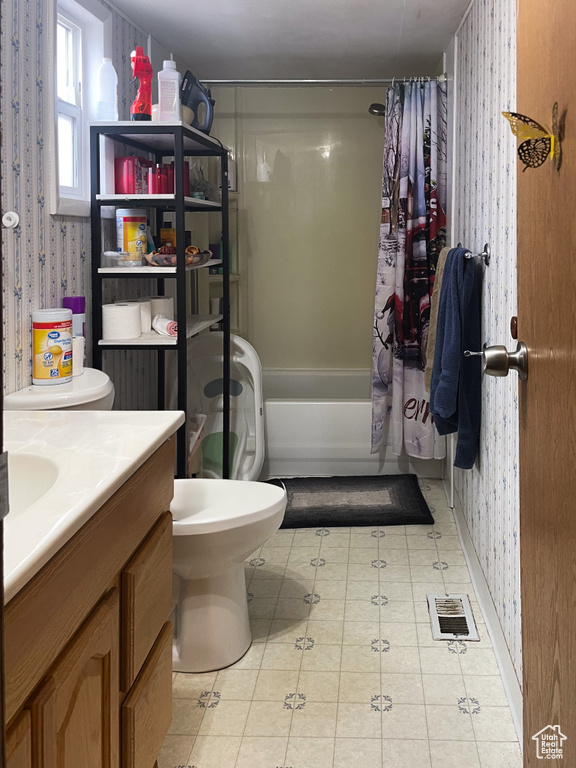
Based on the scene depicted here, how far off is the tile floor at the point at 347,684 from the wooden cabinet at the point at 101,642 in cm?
38

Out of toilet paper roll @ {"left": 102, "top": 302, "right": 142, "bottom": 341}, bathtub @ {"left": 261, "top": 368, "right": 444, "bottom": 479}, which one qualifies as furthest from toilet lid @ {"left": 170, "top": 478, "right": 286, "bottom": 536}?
bathtub @ {"left": 261, "top": 368, "right": 444, "bottom": 479}

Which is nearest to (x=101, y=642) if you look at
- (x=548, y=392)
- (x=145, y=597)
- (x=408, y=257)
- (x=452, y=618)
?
(x=145, y=597)

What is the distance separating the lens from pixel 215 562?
2193 mm

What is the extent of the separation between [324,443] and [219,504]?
1.84 meters

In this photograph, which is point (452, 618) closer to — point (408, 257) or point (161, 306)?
point (161, 306)

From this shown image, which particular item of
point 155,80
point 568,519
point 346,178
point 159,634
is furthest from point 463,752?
point 346,178

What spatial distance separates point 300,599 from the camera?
274 cm

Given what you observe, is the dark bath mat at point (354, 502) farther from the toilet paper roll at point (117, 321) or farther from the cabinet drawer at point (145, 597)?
the cabinet drawer at point (145, 597)

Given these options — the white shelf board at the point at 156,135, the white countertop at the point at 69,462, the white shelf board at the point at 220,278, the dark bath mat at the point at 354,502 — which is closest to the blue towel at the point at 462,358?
the dark bath mat at the point at 354,502

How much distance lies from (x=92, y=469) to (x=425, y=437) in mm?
2758

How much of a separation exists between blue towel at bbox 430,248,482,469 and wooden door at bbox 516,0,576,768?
145cm

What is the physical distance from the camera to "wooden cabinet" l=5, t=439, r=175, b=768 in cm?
94

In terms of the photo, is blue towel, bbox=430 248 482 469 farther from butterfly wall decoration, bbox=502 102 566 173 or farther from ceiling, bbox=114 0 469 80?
butterfly wall decoration, bbox=502 102 566 173

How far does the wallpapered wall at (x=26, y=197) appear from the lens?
84.3 inches
